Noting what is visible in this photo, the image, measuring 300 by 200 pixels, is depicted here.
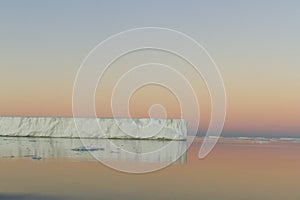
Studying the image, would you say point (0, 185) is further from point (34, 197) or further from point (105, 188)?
point (105, 188)

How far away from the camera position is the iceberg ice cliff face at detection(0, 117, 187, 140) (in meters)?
24.3

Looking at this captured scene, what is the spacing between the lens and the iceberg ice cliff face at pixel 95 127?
24.3 m

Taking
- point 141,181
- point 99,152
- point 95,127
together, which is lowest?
point 141,181

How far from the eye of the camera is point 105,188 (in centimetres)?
717

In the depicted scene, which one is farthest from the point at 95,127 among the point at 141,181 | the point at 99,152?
the point at 141,181

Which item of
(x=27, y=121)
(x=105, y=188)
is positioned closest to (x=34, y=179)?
(x=105, y=188)

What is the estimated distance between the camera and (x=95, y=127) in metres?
25.0

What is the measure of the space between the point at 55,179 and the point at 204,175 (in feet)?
10.4

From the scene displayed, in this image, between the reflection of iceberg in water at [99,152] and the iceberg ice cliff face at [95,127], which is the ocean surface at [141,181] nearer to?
the reflection of iceberg in water at [99,152]

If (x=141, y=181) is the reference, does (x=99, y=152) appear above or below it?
above

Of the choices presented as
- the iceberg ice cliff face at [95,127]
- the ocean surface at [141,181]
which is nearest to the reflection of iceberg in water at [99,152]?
the ocean surface at [141,181]

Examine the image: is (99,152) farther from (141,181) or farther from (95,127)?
(95,127)

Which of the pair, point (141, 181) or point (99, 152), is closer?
point (141, 181)

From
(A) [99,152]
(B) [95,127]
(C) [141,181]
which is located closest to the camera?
(C) [141,181]
